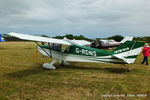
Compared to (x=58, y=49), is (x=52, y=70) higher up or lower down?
lower down

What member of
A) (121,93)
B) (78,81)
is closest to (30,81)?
(78,81)

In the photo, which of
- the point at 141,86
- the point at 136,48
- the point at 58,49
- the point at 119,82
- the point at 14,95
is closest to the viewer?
the point at 14,95

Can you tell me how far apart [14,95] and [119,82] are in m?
3.80

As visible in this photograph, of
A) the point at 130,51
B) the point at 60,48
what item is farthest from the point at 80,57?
the point at 130,51

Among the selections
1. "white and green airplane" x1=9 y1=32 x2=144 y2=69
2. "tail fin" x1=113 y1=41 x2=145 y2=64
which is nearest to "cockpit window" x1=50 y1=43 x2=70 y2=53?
"white and green airplane" x1=9 y1=32 x2=144 y2=69

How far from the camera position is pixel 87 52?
704 cm

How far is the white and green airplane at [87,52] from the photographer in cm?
642

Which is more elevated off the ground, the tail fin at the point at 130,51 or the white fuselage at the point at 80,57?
the tail fin at the point at 130,51

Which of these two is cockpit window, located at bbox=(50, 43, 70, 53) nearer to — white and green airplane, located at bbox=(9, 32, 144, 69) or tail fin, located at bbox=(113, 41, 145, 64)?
white and green airplane, located at bbox=(9, 32, 144, 69)

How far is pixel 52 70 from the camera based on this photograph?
7.09m

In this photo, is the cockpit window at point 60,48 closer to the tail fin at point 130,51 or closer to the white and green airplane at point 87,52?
the white and green airplane at point 87,52

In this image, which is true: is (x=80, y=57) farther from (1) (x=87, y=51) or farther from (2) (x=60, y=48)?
(2) (x=60, y=48)

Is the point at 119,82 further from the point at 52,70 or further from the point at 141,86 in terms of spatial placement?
the point at 52,70

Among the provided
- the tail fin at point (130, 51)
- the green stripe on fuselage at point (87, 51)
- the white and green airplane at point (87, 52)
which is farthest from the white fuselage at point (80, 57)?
the tail fin at point (130, 51)
